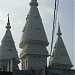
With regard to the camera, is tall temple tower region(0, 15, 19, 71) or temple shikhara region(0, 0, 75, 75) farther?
tall temple tower region(0, 15, 19, 71)

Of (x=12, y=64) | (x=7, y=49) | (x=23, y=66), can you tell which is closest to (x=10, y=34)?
(x=7, y=49)

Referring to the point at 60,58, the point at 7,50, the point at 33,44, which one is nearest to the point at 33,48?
the point at 33,44

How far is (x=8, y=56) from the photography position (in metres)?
52.9

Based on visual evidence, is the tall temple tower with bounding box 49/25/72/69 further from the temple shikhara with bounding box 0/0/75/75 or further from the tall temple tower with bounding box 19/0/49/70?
the tall temple tower with bounding box 19/0/49/70

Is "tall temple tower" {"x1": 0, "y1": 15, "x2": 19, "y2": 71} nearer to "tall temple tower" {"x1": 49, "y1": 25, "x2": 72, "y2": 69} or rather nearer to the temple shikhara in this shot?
the temple shikhara

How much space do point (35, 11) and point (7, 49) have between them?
7.09 metres

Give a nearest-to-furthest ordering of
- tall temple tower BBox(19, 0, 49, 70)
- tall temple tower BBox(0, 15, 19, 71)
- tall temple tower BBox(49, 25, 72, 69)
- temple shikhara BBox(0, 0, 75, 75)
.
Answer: tall temple tower BBox(19, 0, 49, 70)
temple shikhara BBox(0, 0, 75, 75)
tall temple tower BBox(0, 15, 19, 71)
tall temple tower BBox(49, 25, 72, 69)

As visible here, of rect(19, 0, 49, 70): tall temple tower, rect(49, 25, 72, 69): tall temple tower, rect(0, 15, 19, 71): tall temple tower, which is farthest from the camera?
rect(49, 25, 72, 69): tall temple tower

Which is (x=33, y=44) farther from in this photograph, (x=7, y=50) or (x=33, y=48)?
(x=7, y=50)

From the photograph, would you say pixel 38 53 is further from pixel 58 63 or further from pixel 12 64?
pixel 12 64

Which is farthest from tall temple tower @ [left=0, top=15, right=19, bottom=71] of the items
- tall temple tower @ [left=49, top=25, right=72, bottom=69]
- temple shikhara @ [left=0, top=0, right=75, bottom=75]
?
tall temple tower @ [left=49, top=25, right=72, bottom=69]

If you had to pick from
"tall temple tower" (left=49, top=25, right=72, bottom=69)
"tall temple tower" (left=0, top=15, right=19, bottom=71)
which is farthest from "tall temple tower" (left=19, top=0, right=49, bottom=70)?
"tall temple tower" (left=49, top=25, right=72, bottom=69)

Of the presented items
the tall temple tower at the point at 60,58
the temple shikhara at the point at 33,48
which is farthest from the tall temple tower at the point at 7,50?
the tall temple tower at the point at 60,58

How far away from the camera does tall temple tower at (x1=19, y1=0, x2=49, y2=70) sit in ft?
162
